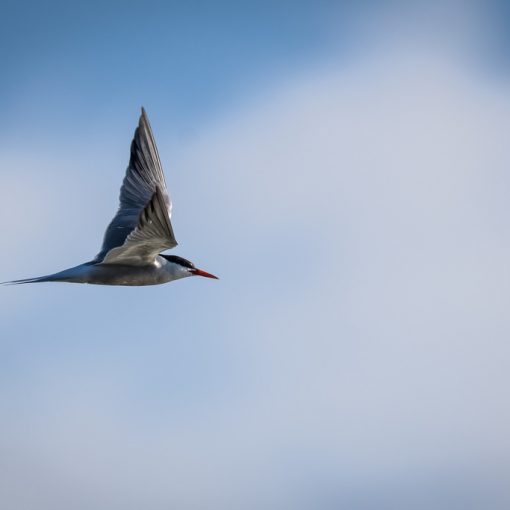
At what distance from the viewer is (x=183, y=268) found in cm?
1159

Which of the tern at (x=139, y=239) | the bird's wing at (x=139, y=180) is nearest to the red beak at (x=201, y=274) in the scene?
the tern at (x=139, y=239)

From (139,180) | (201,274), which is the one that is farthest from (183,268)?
(139,180)

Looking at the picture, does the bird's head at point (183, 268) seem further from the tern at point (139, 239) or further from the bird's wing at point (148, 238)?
the bird's wing at point (148, 238)

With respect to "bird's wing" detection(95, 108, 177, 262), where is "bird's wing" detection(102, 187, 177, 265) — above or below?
below

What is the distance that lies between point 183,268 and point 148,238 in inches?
68.7

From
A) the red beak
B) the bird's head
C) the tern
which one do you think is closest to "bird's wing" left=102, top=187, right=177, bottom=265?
the tern

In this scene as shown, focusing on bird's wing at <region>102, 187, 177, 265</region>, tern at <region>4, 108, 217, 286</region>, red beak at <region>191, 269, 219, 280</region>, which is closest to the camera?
bird's wing at <region>102, 187, 177, 265</region>

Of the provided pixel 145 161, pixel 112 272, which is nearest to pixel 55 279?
pixel 112 272

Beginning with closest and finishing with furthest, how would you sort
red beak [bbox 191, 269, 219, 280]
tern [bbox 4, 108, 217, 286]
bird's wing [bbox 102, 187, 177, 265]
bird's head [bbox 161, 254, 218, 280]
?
bird's wing [bbox 102, 187, 177, 265], tern [bbox 4, 108, 217, 286], bird's head [bbox 161, 254, 218, 280], red beak [bbox 191, 269, 219, 280]

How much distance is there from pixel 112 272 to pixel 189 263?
1.35m

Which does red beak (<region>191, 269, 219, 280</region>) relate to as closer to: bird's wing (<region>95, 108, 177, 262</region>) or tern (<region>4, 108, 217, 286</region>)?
tern (<region>4, 108, 217, 286</region>)

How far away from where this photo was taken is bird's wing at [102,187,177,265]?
369 inches

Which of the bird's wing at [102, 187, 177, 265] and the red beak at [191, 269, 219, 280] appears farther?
the red beak at [191, 269, 219, 280]

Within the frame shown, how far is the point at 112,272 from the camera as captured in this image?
10.8 meters
